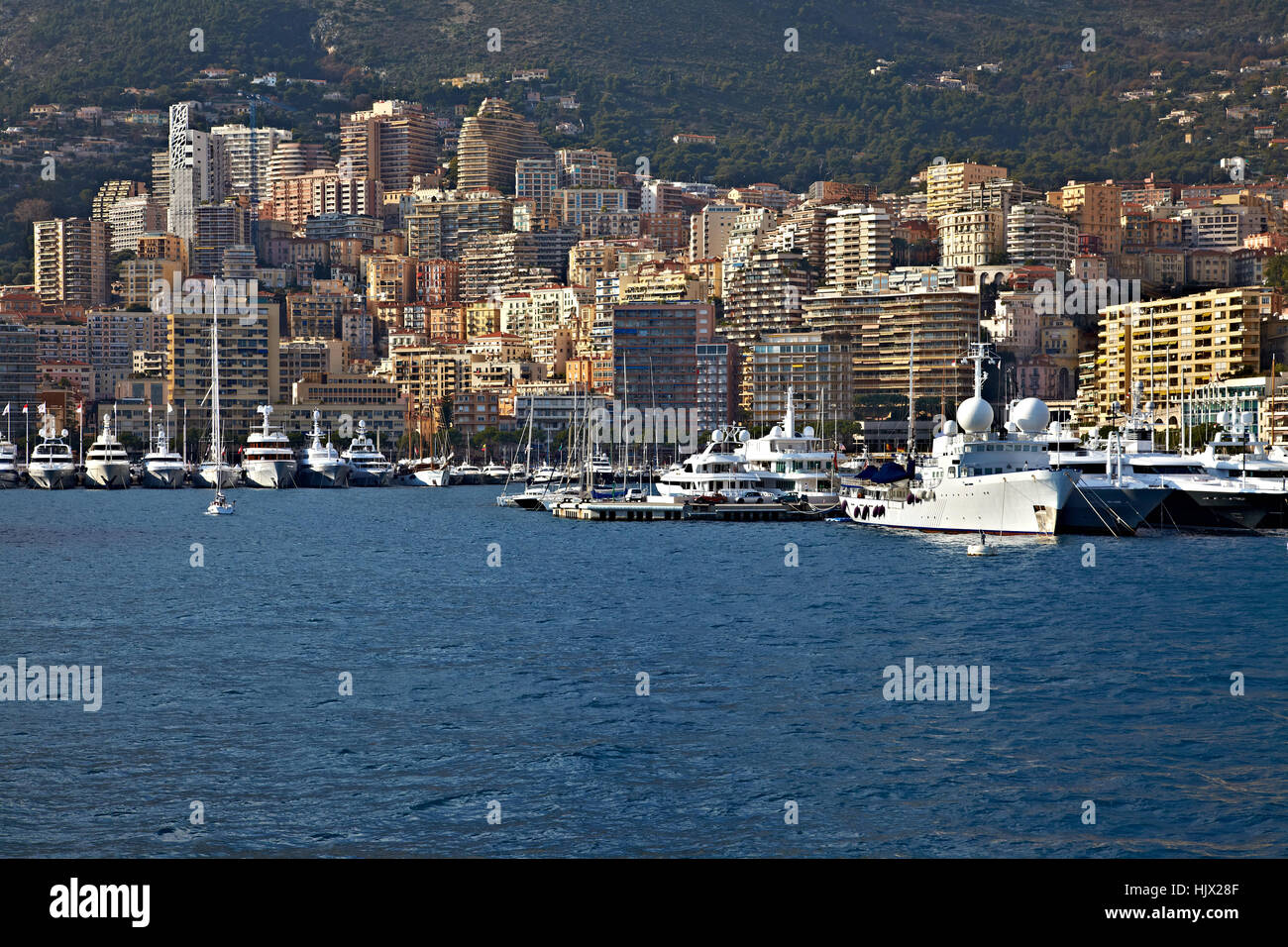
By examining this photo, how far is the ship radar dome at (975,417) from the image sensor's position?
6053 centimetres

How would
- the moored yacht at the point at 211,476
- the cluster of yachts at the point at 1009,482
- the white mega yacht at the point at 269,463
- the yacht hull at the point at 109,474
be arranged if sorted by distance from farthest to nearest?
1. the white mega yacht at the point at 269,463
2. the moored yacht at the point at 211,476
3. the yacht hull at the point at 109,474
4. the cluster of yachts at the point at 1009,482

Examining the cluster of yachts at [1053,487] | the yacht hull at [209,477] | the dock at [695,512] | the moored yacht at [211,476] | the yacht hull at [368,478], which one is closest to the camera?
the cluster of yachts at [1053,487]

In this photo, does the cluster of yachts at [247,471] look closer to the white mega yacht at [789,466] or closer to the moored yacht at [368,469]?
the moored yacht at [368,469]

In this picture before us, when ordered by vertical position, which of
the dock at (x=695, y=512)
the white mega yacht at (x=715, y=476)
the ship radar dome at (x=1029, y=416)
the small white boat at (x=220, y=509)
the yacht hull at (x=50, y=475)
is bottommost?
the yacht hull at (x=50, y=475)

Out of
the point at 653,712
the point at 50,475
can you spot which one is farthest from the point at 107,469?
the point at 653,712

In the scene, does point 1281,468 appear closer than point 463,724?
No

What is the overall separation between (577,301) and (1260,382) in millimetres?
101804

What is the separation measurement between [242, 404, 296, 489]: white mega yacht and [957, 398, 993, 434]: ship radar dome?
84776mm

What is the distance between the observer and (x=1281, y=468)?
209 feet

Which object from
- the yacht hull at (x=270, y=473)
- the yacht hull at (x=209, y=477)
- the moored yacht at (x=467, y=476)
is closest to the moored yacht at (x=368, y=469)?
the moored yacht at (x=467, y=476)

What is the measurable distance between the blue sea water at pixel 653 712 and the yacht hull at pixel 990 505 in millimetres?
6478

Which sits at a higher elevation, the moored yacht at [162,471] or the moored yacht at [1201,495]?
the moored yacht at [1201,495]
